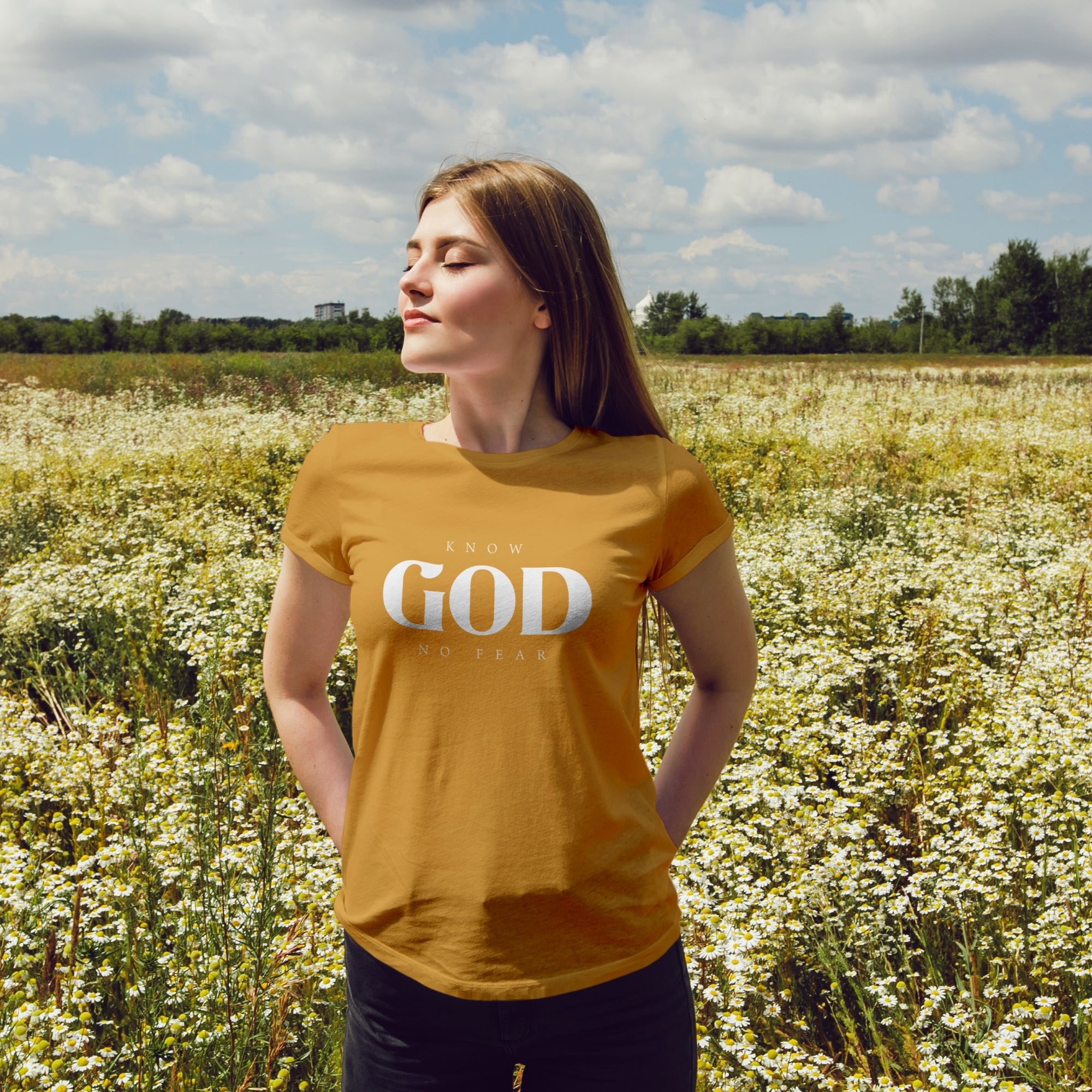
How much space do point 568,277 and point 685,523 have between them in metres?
0.46

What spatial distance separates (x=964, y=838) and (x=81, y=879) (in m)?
2.73

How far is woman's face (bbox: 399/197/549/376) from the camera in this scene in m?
1.45

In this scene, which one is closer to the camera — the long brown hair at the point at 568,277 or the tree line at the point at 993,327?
the long brown hair at the point at 568,277

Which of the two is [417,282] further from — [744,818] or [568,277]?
[744,818]

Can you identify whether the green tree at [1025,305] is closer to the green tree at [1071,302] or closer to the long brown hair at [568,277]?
the green tree at [1071,302]

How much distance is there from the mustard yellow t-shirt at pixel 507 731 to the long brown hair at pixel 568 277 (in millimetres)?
222

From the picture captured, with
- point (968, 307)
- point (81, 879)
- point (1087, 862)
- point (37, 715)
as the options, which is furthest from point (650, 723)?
point (968, 307)

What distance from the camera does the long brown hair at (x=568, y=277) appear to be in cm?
148

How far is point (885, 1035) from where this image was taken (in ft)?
8.20

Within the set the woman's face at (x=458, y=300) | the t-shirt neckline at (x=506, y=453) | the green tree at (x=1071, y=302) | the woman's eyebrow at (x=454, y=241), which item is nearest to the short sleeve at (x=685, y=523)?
the t-shirt neckline at (x=506, y=453)

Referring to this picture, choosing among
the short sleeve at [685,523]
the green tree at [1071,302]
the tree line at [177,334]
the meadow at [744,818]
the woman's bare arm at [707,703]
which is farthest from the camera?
the green tree at [1071,302]

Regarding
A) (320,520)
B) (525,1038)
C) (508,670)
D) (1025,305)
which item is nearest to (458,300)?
(320,520)

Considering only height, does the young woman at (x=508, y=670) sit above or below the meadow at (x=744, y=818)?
above

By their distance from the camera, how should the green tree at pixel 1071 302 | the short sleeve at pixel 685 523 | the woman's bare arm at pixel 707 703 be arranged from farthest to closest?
the green tree at pixel 1071 302, the woman's bare arm at pixel 707 703, the short sleeve at pixel 685 523
